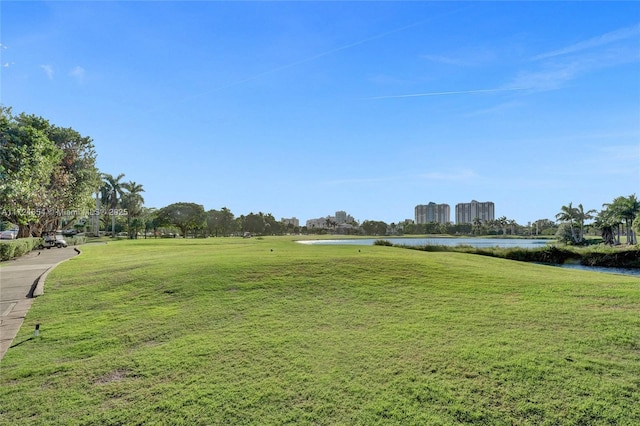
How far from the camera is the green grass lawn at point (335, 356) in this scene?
4121mm

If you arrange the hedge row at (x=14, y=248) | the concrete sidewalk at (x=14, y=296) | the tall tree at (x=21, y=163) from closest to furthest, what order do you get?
the concrete sidewalk at (x=14, y=296)
the hedge row at (x=14, y=248)
the tall tree at (x=21, y=163)

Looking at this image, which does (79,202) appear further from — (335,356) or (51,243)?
(335,356)

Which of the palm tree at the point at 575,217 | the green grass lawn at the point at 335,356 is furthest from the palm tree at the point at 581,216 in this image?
the green grass lawn at the point at 335,356

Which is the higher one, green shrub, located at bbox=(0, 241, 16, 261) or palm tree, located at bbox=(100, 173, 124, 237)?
palm tree, located at bbox=(100, 173, 124, 237)

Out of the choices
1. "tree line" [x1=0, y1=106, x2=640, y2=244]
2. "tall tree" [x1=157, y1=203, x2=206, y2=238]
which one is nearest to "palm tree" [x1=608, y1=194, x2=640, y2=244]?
"tree line" [x1=0, y1=106, x2=640, y2=244]

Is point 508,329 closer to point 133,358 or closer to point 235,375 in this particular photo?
point 235,375

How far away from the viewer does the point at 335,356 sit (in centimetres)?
543

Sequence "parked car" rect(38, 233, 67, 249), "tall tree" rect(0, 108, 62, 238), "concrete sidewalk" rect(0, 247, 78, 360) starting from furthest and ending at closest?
"parked car" rect(38, 233, 67, 249) → "tall tree" rect(0, 108, 62, 238) → "concrete sidewalk" rect(0, 247, 78, 360)

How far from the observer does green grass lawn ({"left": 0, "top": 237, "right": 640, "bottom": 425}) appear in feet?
13.5

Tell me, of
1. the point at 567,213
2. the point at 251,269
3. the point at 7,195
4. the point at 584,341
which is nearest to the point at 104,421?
the point at 584,341

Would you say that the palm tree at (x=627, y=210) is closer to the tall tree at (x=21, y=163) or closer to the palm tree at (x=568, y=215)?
the palm tree at (x=568, y=215)

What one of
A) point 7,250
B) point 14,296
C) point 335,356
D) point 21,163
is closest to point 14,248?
point 7,250

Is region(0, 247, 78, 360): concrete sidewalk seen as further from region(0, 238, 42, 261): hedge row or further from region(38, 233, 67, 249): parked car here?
region(38, 233, 67, 249): parked car

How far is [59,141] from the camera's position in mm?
43344
